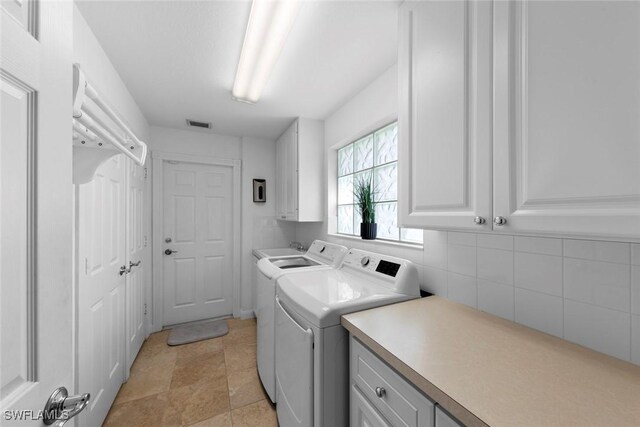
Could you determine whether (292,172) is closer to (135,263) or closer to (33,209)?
(135,263)

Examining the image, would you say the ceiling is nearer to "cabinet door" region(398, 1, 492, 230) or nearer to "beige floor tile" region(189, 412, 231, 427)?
"cabinet door" region(398, 1, 492, 230)

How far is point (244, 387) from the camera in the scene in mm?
1898

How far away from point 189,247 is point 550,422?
128 inches

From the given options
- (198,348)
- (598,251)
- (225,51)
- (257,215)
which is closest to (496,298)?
(598,251)

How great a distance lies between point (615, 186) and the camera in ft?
1.82

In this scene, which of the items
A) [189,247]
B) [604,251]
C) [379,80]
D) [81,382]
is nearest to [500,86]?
[604,251]

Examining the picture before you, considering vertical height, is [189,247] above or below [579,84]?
below

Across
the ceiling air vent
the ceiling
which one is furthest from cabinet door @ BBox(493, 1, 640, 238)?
the ceiling air vent

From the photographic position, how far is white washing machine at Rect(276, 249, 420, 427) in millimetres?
1047

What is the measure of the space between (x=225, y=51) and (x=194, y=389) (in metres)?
2.42

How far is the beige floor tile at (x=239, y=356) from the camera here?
216 centimetres

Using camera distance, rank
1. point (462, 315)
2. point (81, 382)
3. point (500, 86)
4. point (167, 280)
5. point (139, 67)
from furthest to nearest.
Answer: point (167, 280)
point (139, 67)
point (81, 382)
point (462, 315)
point (500, 86)

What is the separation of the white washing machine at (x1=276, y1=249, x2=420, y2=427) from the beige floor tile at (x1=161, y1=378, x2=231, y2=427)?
1.64 feet

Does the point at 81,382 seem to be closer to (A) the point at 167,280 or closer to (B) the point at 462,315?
(A) the point at 167,280
